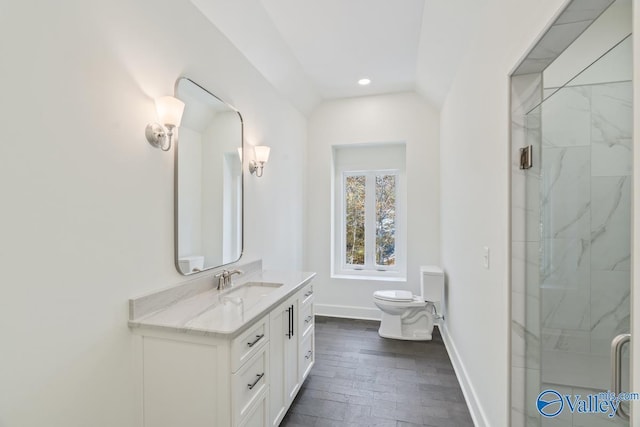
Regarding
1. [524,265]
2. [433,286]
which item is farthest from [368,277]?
[524,265]

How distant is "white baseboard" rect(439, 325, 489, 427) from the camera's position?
6.07 feet

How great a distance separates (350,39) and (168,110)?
6.15 ft

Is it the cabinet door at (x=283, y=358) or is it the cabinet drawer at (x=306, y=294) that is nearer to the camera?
the cabinet door at (x=283, y=358)

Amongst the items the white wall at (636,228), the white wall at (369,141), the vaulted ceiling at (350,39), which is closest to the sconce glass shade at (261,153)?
the vaulted ceiling at (350,39)

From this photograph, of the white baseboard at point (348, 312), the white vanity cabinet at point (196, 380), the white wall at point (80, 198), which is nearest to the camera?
the white wall at point (80, 198)

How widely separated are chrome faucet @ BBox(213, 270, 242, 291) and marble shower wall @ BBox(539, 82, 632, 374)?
5.96ft

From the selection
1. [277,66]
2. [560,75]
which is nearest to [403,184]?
[277,66]

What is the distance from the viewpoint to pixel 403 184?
4078mm

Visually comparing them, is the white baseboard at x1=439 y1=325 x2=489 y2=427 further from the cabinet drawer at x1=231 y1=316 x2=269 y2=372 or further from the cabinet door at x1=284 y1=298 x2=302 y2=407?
the cabinet drawer at x1=231 y1=316 x2=269 y2=372

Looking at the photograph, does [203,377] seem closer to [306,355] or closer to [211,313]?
[211,313]

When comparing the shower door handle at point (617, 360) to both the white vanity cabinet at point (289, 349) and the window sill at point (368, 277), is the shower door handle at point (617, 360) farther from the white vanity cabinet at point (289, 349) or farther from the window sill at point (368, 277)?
the window sill at point (368, 277)

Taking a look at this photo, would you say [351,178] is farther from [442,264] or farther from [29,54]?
[29,54]

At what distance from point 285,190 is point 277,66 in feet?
4.14

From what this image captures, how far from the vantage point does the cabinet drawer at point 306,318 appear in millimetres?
2206
